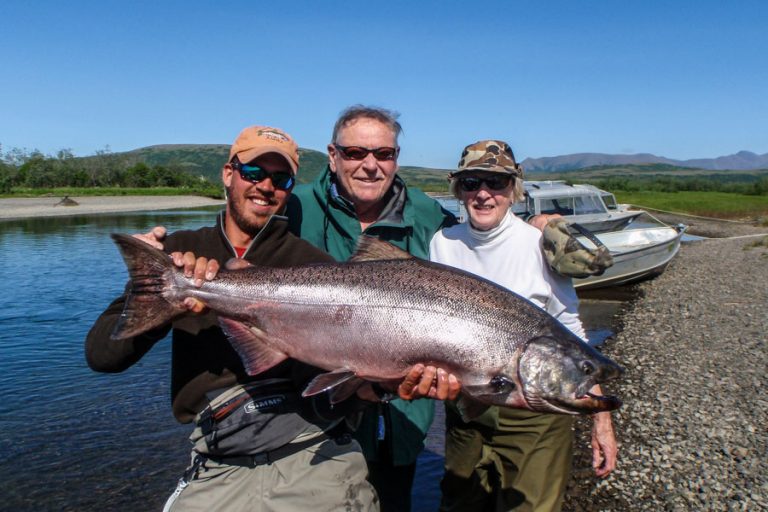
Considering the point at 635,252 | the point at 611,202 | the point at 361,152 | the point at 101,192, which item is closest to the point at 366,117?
the point at 361,152

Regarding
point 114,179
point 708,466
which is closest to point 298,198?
point 708,466

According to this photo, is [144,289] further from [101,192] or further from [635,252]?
[101,192]

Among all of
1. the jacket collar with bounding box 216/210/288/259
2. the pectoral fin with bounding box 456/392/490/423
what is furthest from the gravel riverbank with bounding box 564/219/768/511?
the jacket collar with bounding box 216/210/288/259

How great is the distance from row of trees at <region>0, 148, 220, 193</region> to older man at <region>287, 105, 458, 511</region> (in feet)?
357

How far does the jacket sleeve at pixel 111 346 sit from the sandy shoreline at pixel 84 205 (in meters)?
63.8

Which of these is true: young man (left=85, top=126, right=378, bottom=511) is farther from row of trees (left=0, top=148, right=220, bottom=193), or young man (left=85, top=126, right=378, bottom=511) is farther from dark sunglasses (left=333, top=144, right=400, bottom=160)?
row of trees (left=0, top=148, right=220, bottom=193)

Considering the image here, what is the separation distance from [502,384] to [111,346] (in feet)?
7.67

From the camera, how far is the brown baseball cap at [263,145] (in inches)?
152

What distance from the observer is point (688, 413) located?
876cm

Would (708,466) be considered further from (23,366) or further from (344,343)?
(23,366)

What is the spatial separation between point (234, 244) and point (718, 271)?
26213 mm

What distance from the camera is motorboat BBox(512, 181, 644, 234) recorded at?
69.9 feet

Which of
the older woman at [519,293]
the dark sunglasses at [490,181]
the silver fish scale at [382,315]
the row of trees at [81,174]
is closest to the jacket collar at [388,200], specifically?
the older woman at [519,293]

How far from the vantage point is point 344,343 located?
11.5 ft
